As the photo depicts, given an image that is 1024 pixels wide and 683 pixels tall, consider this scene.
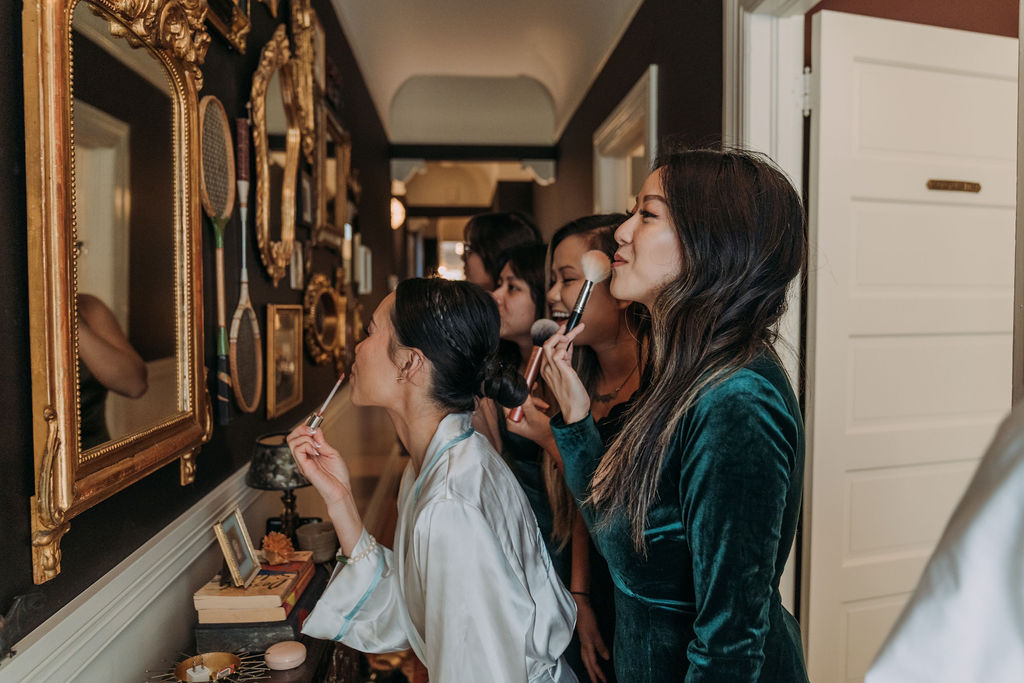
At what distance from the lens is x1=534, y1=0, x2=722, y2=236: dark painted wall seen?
2549mm

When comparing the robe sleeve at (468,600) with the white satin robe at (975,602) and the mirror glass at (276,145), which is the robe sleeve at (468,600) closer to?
the white satin robe at (975,602)

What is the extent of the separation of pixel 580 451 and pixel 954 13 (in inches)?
85.4

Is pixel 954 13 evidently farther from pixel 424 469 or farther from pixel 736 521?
pixel 424 469

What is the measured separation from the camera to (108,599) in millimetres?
1298

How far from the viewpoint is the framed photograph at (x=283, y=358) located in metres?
2.44

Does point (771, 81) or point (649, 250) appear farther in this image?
point (771, 81)

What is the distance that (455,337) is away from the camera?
147 cm

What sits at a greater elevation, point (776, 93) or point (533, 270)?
point (776, 93)

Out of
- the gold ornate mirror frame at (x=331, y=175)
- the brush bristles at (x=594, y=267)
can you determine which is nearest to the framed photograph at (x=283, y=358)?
the gold ornate mirror frame at (x=331, y=175)

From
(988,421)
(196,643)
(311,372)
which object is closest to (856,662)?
(988,421)

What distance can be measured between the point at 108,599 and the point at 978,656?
1370 millimetres

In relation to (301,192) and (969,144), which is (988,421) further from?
(301,192)

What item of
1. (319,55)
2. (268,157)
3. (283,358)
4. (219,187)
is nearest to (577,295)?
(219,187)

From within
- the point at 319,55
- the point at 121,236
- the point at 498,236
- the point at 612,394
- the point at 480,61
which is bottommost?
the point at 612,394
